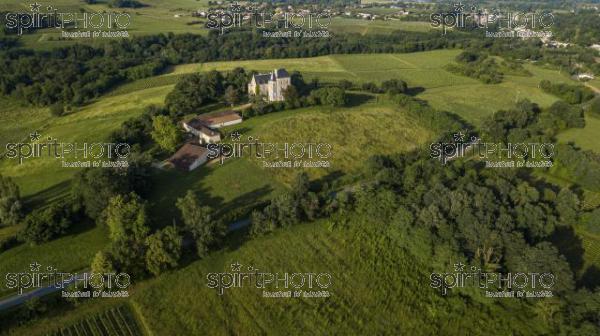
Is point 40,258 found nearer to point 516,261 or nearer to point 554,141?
point 516,261

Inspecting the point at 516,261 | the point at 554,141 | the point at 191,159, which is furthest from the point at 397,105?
the point at 516,261

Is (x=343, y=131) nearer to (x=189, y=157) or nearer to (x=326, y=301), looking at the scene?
(x=189, y=157)

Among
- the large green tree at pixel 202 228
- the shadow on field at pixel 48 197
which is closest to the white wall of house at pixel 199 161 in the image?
the shadow on field at pixel 48 197

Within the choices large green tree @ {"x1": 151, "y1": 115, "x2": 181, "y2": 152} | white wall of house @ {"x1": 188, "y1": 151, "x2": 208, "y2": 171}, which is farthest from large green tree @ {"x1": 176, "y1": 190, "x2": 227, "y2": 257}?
large green tree @ {"x1": 151, "y1": 115, "x2": 181, "y2": 152}

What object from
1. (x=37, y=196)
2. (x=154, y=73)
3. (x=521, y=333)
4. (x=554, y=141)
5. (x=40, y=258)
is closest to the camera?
(x=521, y=333)

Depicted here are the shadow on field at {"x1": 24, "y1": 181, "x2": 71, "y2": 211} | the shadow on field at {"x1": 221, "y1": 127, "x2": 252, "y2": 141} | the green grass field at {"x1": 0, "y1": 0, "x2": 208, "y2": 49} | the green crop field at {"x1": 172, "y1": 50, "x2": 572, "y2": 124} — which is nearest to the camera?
the shadow on field at {"x1": 24, "y1": 181, "x2": 71, "y2": 211}

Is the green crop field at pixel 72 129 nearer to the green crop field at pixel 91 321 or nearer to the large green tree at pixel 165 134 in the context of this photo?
the large green tree at pixel 165 134

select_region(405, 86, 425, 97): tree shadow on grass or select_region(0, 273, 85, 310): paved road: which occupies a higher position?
select_region(405, 86, 425, 97): tree shadow on grass

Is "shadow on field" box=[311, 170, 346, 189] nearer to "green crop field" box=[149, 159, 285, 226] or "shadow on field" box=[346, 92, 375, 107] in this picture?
"green crop field" box=[149, 159, 285, 226]
